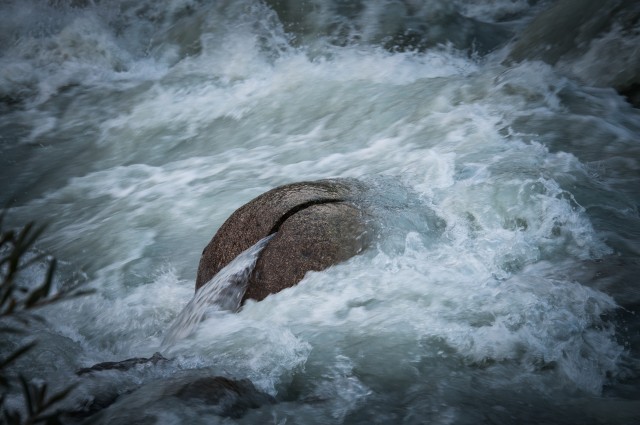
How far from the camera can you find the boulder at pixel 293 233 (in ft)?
14.4

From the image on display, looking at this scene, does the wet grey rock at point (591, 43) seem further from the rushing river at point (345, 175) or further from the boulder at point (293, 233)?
the boulder at point (293, 233)

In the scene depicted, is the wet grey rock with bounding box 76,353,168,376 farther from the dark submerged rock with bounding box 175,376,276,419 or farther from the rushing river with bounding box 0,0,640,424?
the dark submerged rock with bounding box 175,376,276,419

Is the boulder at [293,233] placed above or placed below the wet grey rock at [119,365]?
above

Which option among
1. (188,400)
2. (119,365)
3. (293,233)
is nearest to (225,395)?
(188,400)

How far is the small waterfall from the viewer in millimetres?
4355

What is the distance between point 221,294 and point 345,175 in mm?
2454

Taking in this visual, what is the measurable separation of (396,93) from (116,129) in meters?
4.20

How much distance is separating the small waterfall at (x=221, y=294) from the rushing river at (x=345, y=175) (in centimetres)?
13

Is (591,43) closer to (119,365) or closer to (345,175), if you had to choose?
(345,175)

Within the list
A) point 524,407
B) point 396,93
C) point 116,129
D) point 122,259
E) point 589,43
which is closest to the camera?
point 524,407

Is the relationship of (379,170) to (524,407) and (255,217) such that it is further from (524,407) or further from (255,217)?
(524,407)

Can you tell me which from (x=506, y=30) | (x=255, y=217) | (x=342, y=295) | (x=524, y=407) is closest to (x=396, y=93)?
(x=506, y=30)

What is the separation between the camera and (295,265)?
14.3ft

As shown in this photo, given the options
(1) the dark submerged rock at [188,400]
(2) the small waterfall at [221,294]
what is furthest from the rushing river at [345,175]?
(2) the small waterfall at [221,294]
